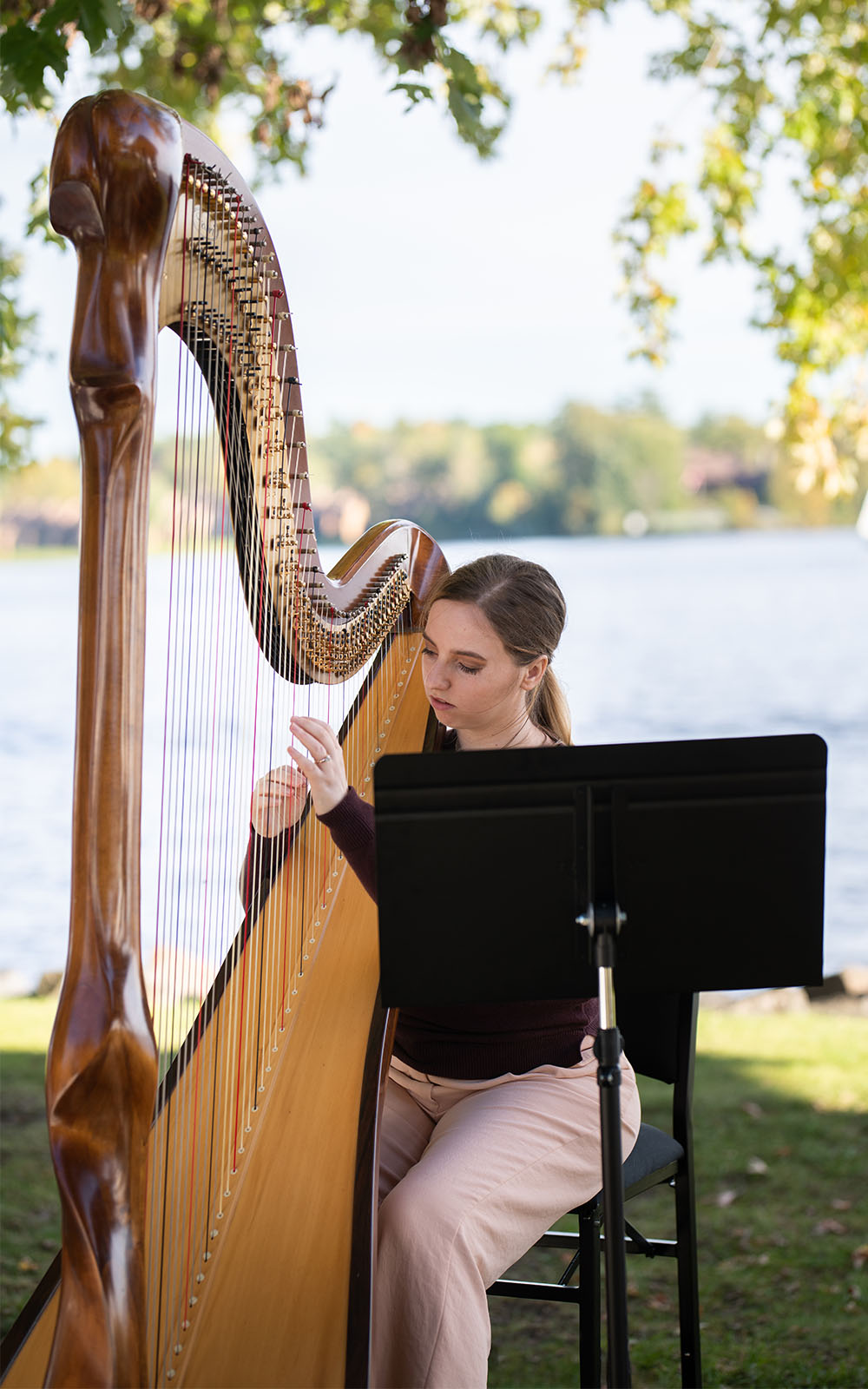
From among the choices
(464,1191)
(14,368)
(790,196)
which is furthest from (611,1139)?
(790,196)

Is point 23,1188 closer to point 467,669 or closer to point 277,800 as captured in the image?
point 277,800

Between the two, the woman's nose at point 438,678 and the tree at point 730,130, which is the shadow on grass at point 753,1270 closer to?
the woman's nose at point 438,678

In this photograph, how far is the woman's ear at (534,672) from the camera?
2238 millimetres

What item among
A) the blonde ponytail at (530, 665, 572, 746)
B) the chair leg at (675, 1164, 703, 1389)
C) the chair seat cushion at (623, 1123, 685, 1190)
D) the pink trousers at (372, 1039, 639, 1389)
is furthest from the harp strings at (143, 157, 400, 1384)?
the chair leg at (675, 1164, 703, 1389)

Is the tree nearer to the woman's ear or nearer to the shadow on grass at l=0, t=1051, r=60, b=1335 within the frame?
the woman's ear

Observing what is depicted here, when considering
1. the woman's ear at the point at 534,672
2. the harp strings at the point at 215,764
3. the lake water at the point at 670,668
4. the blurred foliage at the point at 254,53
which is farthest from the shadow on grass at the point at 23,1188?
the lake water at the point at 670,668

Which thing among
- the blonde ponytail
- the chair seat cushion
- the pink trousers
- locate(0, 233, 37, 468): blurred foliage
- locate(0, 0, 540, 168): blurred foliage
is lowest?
the chair seat cushion

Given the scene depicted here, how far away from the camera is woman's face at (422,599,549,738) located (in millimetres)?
2168

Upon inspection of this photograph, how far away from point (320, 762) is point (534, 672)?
490 millimetres

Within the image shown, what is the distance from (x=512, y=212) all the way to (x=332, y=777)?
19871 mm

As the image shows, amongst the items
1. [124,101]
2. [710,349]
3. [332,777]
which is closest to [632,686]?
[710,349]

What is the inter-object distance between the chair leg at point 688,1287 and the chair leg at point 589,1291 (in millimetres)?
186

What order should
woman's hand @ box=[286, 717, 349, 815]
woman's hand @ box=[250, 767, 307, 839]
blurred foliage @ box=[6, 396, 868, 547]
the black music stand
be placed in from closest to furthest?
1. the black music stand
2. woman's hand @ box=[286, 717, 349, 815]
3. woman's hand @ box=[250, 767, 307, 839]
4. blurred foliage @ box=[6, 396, 868, 547]

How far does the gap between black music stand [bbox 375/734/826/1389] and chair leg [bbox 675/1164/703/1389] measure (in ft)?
2.36
